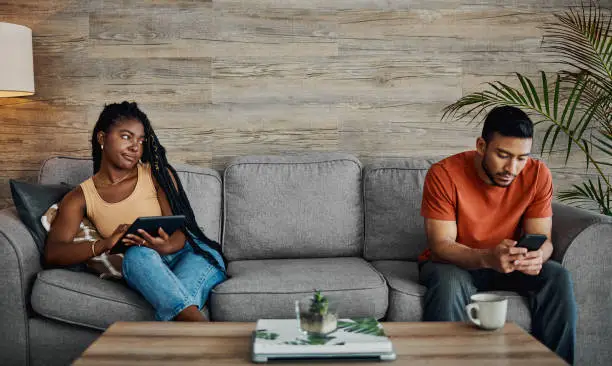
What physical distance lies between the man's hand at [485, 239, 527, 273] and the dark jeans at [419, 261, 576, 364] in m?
0.15

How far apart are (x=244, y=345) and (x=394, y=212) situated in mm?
1358

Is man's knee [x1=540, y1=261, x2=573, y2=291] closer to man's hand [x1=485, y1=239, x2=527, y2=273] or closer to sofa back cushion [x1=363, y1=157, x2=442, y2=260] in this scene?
man's hand [x1=485, y1=239, x2=527, y2=273]

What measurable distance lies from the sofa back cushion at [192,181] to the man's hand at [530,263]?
129 centimetres

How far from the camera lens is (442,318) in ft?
6.75

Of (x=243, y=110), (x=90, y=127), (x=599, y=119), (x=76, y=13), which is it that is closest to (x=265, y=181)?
(x=243, y=110)

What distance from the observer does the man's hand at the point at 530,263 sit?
6.56ft

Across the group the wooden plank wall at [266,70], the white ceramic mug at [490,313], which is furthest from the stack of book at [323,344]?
the wooden plank wall at [266,70]

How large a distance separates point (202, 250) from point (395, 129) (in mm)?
1241

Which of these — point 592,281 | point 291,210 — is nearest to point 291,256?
point 291,210

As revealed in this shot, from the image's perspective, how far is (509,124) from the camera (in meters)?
2.10

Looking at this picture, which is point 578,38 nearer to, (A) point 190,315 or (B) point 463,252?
(B) point 463,252

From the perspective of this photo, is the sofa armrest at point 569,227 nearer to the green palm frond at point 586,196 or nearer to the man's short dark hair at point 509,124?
the man's short dark hair at point 509,124

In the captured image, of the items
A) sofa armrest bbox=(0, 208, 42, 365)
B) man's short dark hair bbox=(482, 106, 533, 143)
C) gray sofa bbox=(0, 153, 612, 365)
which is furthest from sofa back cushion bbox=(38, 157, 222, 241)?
man's short dark hair bbox=(482, 106, 533, 143)

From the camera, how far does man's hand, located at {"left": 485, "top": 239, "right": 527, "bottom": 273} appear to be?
6.44 ft
